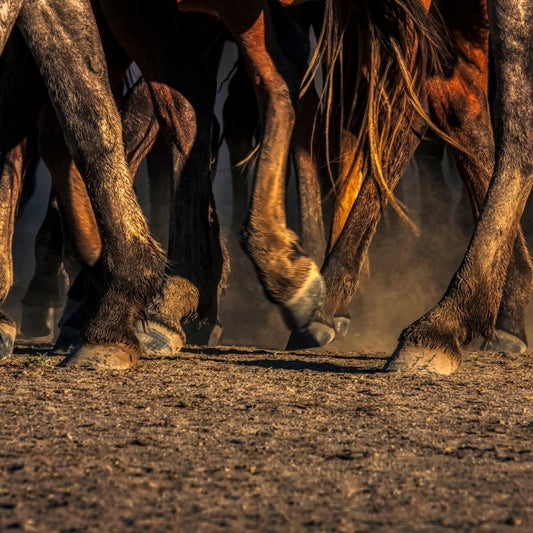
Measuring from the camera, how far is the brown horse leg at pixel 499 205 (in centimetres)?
406

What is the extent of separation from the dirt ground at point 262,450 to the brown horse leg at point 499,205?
0.65ft

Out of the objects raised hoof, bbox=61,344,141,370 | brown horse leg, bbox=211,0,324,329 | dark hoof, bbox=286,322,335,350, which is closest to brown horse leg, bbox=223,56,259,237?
dark hoof, bbox=286,322,335,350

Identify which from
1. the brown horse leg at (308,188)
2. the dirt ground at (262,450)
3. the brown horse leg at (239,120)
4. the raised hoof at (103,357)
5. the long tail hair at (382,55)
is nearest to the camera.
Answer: the dirt ground at (262,450)

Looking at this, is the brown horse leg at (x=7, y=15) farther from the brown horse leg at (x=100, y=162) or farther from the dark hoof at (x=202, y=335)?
the dark hoof at (x=202, y=335)

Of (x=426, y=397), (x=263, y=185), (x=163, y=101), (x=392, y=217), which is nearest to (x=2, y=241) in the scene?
(x=163, y=101)

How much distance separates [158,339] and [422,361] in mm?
1246

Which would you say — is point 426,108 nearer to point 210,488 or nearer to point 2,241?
point 2,241

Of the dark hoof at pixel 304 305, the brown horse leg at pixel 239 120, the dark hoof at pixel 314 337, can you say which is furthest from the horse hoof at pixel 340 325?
the dark hoof at pixel 304 305

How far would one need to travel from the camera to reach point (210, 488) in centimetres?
226

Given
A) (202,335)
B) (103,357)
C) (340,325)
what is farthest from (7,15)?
(340,325)

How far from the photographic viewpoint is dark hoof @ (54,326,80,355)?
5.09 m

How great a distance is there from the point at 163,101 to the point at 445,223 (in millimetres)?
3491

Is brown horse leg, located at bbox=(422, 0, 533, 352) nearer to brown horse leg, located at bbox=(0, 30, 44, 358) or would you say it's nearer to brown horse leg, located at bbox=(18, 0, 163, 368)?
brown horse leg, located at bbox=(0, 30, 44, 358)

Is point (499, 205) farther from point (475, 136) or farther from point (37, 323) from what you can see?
point (37, 323)
